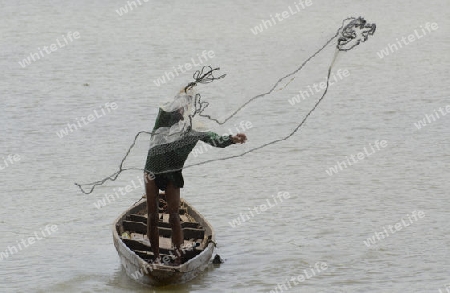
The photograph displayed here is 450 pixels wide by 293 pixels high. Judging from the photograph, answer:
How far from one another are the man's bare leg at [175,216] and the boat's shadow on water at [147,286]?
29 centimetres

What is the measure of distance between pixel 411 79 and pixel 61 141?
738 cm

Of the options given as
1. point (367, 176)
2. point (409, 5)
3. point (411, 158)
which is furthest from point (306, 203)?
point (409, 5)

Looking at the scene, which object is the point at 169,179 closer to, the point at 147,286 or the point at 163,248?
the point at 163,248

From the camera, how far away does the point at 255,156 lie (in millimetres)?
14688

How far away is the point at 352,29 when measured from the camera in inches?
313

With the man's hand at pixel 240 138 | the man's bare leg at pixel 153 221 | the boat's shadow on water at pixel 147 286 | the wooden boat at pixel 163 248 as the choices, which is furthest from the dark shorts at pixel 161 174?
the boat's shadow on water at pixel 147 286

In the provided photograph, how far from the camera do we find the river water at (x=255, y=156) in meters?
10.4

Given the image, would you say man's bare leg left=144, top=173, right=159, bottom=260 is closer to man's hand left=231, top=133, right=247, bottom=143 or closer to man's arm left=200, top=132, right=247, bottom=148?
man's arm left=200, top=132, right=247, bottom=148

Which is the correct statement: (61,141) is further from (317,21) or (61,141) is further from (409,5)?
(409,5)

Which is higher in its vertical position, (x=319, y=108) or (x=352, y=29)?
(x=352, y=29)

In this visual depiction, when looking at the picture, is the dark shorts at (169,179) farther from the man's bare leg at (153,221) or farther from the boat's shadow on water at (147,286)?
the boat's shadow on water at (147,286)

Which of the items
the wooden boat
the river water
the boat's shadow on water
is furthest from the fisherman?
the boat's shadow on water

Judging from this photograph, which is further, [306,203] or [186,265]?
[306,203]

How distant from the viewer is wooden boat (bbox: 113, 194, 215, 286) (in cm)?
947
